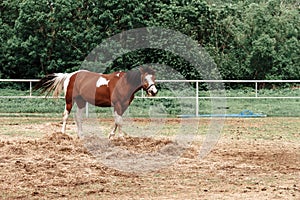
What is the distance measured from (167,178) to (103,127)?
688 cm

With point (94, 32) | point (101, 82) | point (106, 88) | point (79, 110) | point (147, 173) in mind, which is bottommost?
point (147, 173)

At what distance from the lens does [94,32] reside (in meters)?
21.4

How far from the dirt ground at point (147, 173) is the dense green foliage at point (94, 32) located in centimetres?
1100

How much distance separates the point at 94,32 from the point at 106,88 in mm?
10763

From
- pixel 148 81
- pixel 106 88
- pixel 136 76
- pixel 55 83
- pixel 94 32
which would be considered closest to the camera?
pixel 148 81

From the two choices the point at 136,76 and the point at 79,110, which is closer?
the point at 136,76

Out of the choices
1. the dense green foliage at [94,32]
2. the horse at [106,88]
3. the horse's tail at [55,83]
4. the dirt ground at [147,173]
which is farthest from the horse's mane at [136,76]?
the dense green foliage at [94,32]

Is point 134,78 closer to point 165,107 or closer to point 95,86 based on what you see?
point 95,86

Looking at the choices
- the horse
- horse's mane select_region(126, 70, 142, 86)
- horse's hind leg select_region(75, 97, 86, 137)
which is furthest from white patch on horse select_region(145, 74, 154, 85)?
horse's hind leg select_region(75, 97, 86, 137)

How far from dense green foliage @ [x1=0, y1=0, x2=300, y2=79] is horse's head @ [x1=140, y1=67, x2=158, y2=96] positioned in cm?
985

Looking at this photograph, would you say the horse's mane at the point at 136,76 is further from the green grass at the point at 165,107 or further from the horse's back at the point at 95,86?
the green grass at the point at 165,107

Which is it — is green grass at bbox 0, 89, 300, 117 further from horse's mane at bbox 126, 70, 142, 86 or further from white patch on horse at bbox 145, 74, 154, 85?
white patch on horse at bbox 145, 74, 154, 85

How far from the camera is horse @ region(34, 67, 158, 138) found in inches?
416

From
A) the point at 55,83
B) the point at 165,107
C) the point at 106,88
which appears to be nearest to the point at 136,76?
the point at 106,88
